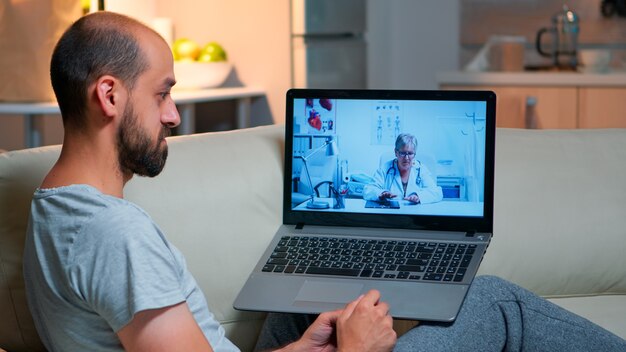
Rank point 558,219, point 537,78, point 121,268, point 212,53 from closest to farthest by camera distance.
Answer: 1. point 121,268
2. point 558,219
3. point 212,53
4. point 537,78

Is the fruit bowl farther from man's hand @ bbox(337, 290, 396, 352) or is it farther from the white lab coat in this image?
man's hand @ bbox(337, 290, 396, 352)

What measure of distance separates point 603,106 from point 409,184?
2.36m

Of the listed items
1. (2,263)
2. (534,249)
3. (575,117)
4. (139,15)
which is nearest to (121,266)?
(2,263)

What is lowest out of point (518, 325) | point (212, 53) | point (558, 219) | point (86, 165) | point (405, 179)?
point (518, 325)

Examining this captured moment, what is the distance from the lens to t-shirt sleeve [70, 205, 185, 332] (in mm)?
1200

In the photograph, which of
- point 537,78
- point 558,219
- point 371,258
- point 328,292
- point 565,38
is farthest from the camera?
point 565,38

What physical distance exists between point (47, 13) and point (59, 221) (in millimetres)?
1905

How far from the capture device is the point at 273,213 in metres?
1.88

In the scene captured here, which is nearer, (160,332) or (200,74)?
(160,332)

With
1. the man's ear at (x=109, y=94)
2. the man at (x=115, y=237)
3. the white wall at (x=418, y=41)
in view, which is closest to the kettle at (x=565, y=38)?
the white wall at (x=418, y=41)

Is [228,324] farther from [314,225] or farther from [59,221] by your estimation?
[59,221]

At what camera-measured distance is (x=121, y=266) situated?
3.96 feet

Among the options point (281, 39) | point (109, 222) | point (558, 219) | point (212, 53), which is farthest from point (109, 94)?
point (281, 39)

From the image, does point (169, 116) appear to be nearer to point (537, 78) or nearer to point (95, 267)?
point (95, 267)
